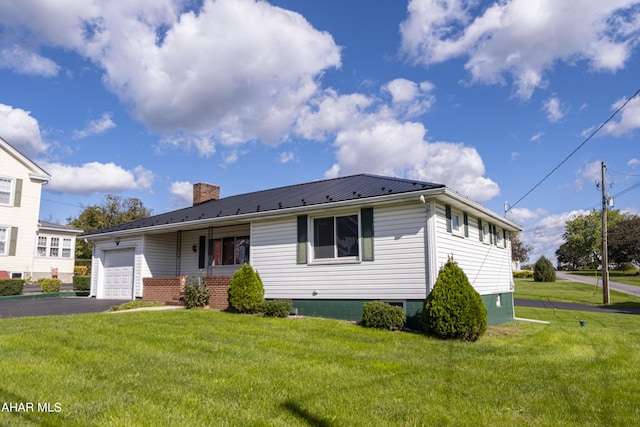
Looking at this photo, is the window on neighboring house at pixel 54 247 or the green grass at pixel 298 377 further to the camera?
the window on neighboring house at pixel 54 247

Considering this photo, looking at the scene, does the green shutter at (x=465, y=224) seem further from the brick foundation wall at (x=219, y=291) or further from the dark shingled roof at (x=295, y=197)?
the brick foundation wall at (x=219, y=291)

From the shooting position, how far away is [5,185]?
25.7 meters

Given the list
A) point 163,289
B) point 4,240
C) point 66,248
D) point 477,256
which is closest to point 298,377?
point 477,256

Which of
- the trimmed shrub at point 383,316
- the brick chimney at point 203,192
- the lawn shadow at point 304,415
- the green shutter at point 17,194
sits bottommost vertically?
the lawn shadow at point 304,415

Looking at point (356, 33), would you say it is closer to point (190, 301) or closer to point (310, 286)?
point (310, 286)

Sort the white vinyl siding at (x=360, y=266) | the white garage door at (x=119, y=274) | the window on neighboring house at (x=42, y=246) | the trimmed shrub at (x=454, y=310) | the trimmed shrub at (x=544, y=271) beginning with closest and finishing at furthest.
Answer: the trimmed shrub at (x=454, y=310), the white vinyl siding at (x=360, y=266), the white garage door at (x=119, y=274), the window on neighboring house at (x=42, y=246), the trimmed shrub at (x=544, y=271)

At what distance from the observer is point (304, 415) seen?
4.43 metres

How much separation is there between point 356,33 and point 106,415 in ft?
43.7

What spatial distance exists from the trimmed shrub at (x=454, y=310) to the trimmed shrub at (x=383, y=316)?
75cm

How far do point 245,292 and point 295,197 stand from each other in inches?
146

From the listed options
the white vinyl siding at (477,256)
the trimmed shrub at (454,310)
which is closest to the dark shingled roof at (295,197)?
the white vinyl siding at (477,256)

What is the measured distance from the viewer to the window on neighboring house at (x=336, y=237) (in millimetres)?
12367

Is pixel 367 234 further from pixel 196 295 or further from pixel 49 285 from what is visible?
pixel 49 285

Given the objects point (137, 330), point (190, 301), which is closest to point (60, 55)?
point (190, 301)
